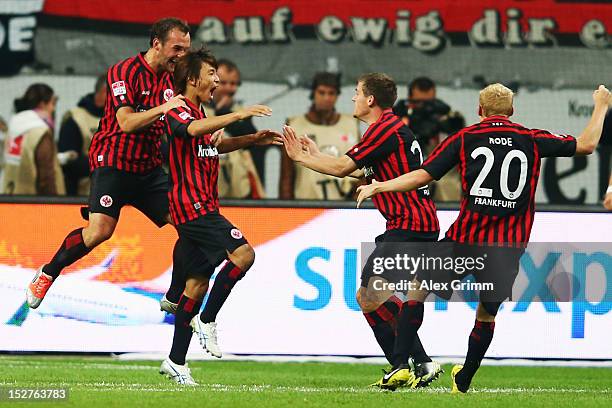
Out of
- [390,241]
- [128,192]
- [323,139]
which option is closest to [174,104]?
[128,192]

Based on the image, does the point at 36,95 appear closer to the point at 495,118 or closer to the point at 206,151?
the point at 206,151

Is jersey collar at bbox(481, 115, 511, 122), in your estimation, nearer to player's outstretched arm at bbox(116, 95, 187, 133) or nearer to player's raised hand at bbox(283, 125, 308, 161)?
player's raised hand at bbox(283, 125, 308, 161)

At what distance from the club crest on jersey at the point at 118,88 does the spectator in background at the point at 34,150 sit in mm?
3503

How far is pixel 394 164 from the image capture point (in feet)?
27.0

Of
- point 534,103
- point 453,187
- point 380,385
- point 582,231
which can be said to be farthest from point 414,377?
point 534,103

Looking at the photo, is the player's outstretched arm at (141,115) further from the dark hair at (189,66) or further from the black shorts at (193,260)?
the black shorts at (193,260)

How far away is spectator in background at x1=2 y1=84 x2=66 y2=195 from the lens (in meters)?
12.2

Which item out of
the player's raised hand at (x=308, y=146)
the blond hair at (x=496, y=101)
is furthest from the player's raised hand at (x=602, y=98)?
the player's raised hand at (x=308, y=146)

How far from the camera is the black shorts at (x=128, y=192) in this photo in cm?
900

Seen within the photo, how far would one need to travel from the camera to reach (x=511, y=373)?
10.2m

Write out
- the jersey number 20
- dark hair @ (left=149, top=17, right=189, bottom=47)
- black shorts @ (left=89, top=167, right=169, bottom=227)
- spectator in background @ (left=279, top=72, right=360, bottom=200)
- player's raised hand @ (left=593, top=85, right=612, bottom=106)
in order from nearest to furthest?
the jersey number 20
player's raised hand @ (left=593, top=85, right=612, bottom=106)
dark hair @ (left=149, top=17, right=189, bottom=47)
black shorts @ (left=89, top=167, right=169, bottom=227)
spectator in background @ (left=279, top=72, right=360, bottom=200)

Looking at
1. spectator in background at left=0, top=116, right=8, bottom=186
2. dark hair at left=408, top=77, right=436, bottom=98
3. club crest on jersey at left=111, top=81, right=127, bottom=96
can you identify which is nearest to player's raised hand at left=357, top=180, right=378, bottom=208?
club crest on jersey at left=111, top=81, right=127, bottom=96

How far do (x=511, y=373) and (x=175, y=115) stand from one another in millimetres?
3569

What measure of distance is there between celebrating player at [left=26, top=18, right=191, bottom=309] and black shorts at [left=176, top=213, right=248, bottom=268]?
0.81 meters
